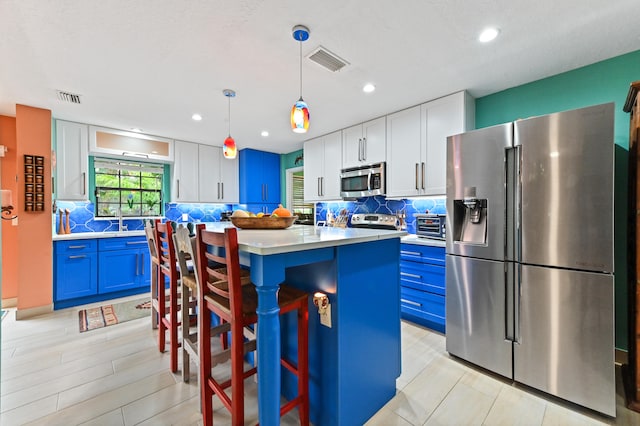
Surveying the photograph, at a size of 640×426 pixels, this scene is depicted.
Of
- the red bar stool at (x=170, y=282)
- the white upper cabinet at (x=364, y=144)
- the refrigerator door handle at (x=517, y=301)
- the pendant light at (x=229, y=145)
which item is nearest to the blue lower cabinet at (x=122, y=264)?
the red bar stool at (x=170, y=282)

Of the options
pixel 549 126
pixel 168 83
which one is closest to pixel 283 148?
pixel 168 83

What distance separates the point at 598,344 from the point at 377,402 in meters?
1.44

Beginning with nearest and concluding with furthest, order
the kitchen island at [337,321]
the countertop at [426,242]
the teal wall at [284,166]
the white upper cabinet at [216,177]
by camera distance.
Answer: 1. the kitchen island at [337,321]
2. the countertop at [426,242]
3. the white upper cabinet at [216,177]
4. the teal wall at [284,166]

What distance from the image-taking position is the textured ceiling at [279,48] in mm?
1893

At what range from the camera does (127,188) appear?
4.68m

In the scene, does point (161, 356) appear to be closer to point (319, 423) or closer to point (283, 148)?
point (319, 423)

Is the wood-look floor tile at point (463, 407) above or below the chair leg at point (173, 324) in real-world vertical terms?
below

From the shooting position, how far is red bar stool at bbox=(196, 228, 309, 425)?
1.45m

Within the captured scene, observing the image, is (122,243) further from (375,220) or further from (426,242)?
(426,242)

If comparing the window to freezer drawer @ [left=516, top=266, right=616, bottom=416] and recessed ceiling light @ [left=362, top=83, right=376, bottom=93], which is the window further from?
freezer drawer @ [left=516, top=266, right=616, bottom=416]

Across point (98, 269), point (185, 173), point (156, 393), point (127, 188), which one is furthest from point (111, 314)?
point (185, 173)

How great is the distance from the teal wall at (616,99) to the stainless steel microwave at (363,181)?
5.35 feet

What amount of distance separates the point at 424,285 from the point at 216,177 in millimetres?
3999

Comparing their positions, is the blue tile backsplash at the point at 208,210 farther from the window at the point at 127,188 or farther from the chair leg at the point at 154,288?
the chair leg at the point at 154,288
